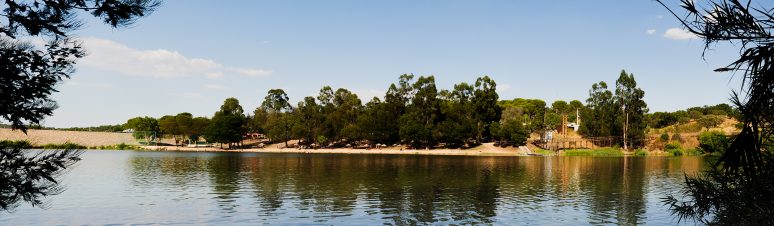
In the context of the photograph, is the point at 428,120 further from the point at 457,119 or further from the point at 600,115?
the point at 600,115

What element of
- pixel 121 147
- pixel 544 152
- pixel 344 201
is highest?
pixel 121 147

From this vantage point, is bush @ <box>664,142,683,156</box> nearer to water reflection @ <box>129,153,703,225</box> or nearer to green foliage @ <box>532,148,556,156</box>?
A: green foliage @ <box>532,148,556,156</box>

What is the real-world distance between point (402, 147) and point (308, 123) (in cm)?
2704

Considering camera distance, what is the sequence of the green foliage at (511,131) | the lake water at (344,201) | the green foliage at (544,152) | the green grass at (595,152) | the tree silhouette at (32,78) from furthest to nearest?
the green foliage at (511,131) < the green foliage at (544,152) < the green grass at (595,152) < the lake water at (344,201) < the tree silhouette at (32,78)

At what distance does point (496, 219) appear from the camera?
1085 inches

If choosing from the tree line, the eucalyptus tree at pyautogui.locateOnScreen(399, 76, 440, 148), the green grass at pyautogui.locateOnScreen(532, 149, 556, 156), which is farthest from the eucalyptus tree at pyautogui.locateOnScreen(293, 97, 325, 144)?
the green grass at pyautogui.locateOnScreen(532, 149, 556, 156)

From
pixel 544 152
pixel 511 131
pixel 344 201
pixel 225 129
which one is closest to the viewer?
pixel 344 201

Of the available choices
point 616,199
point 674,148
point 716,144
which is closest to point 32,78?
point 716,144

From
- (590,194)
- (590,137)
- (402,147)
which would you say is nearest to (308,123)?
(402,147)

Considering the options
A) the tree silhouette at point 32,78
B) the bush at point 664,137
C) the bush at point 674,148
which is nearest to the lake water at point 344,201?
the tree silhouette at point 32,78

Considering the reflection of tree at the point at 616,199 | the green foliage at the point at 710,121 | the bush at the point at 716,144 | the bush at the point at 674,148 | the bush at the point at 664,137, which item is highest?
the green foliage at the point at 710,121

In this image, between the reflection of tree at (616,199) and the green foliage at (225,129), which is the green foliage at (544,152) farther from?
the green foliage at (225,129)

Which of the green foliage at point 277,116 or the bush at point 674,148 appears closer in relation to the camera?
the bush at point 674,148

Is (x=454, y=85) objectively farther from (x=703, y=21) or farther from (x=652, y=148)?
(x=703, y=21)
